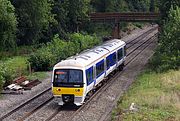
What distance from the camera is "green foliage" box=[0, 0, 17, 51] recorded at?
42.6 m

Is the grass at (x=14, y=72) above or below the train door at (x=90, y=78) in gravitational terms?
below

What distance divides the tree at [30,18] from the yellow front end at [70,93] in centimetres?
3119

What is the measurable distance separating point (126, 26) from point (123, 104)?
222ft

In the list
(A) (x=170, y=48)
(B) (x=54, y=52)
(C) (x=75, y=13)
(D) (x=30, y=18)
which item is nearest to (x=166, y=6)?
(A) (x=170, y=48)

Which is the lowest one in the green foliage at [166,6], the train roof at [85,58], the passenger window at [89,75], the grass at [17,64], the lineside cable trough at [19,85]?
the grass at [17,64]

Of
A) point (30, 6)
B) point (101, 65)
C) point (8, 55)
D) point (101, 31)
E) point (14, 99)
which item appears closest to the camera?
point (14, 99)

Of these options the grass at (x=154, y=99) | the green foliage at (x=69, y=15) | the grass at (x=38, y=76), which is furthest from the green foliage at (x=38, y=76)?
the green foliage at (x=69, y=15)

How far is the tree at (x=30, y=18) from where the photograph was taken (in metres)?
54.0

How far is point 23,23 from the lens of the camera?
5500 centimetres

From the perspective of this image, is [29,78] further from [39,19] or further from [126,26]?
[126,26]

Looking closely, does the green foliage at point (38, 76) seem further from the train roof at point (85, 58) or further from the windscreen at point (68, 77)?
the windscreen at point (68, 77)

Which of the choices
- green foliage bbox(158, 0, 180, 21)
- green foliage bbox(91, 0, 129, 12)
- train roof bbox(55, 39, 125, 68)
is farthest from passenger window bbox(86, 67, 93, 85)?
green foliage bbox(91, 0, 129, 12)

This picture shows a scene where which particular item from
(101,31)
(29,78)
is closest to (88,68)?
(29,78)

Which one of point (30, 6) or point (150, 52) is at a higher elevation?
point (30, 6)
